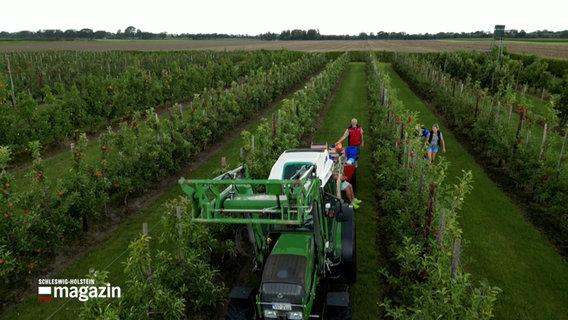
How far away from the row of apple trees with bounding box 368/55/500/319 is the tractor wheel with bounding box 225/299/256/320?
81.8 inches

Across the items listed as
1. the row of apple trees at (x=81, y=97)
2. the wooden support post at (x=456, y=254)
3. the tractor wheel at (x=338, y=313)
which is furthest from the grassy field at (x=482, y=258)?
the row of apple trees at (x=81, y=97)

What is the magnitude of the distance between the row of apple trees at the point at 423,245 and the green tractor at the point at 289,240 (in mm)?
927

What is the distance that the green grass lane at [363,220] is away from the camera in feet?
24.5

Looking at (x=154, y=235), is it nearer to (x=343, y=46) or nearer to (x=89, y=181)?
(x=89, y=181)

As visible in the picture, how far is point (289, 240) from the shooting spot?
20.6 ft

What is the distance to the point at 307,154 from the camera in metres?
8.59

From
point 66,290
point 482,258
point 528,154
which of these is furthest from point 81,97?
point 528,154

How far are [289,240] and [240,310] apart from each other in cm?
133

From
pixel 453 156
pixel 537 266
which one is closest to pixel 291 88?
pixel 453 156

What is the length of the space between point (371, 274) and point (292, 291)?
130 inches

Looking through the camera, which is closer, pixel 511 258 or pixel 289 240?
pixel 289 240

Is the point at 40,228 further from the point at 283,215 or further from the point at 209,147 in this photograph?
the point at 209,147

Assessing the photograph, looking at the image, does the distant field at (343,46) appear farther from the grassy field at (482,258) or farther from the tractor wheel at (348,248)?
the tractor wheel at (348,248)

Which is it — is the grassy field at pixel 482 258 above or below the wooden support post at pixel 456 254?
below
